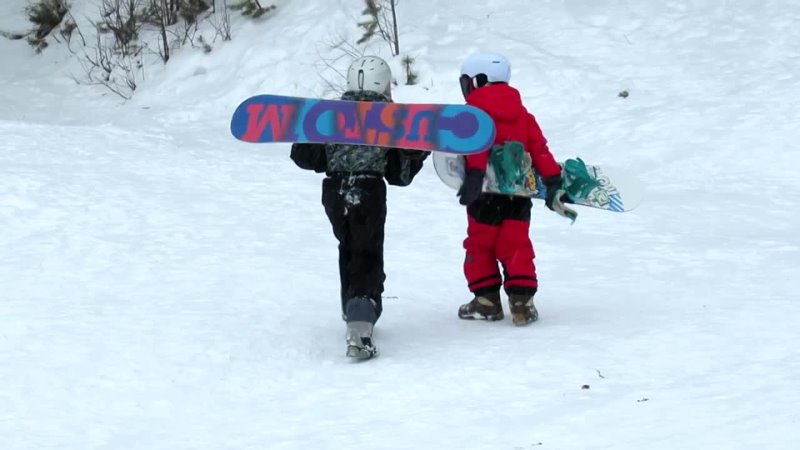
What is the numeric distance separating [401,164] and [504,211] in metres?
0.70

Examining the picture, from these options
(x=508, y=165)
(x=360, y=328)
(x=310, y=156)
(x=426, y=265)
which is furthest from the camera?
(x=426, y=265)

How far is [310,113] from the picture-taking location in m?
6.27

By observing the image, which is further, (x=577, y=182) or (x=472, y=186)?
(x=577, y=182)

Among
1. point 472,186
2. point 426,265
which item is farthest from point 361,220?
point 426,265

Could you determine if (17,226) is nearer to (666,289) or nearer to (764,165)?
(666,289)

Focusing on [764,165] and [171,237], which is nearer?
[171,237]

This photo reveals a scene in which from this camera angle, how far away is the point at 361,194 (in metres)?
6.11

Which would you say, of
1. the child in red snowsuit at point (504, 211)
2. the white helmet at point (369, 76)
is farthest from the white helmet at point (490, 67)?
the white helmet at point (369, 76)

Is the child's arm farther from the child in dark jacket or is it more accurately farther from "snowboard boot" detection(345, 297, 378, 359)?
"snowboard boot" detection(345, 297, 378, 359)

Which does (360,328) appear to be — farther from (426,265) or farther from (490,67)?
(426,265)

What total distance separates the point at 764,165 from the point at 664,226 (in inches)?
80.7

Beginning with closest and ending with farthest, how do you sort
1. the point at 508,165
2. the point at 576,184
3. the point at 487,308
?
the point at 508,165 < the point at 487,308 < the point at 576,184

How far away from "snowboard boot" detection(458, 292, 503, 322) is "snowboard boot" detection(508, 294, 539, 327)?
16 cm

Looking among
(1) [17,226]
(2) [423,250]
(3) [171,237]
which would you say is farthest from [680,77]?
(1) [17,226]
